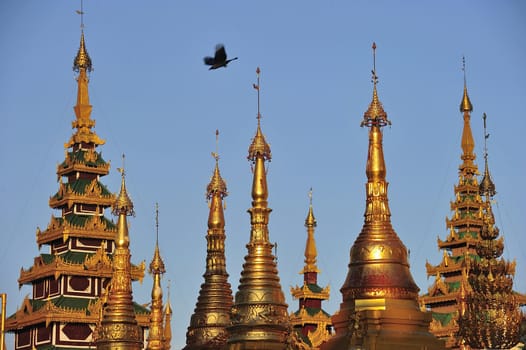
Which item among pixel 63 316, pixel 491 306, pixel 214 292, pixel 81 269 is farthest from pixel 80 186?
pixel 491 306

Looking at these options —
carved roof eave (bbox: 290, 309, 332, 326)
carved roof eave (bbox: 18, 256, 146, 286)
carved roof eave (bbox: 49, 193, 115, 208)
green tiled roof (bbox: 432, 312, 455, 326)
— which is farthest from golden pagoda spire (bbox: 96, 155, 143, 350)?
green tiled roof (bbox: 432, 312, 455, 326)

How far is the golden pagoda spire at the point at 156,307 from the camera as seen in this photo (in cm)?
7586

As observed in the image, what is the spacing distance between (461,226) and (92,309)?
2385 cm

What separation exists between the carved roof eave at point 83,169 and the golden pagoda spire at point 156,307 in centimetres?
2012

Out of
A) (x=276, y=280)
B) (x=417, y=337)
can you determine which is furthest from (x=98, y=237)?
(x=417, y=337)

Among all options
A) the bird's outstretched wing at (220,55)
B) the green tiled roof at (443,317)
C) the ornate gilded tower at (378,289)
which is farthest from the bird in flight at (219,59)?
the green tiled roof at (443,317)

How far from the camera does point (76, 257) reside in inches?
3777

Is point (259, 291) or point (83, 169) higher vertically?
point (83, 169)

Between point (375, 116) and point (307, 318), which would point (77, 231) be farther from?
point (375, 116)

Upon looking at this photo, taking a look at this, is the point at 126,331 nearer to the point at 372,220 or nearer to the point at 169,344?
the point at 169,344

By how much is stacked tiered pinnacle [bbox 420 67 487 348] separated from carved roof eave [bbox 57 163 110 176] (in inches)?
837

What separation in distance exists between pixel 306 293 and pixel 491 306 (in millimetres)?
40147

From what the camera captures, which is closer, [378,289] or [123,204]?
[378,289]

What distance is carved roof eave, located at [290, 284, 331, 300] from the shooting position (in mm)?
95750
